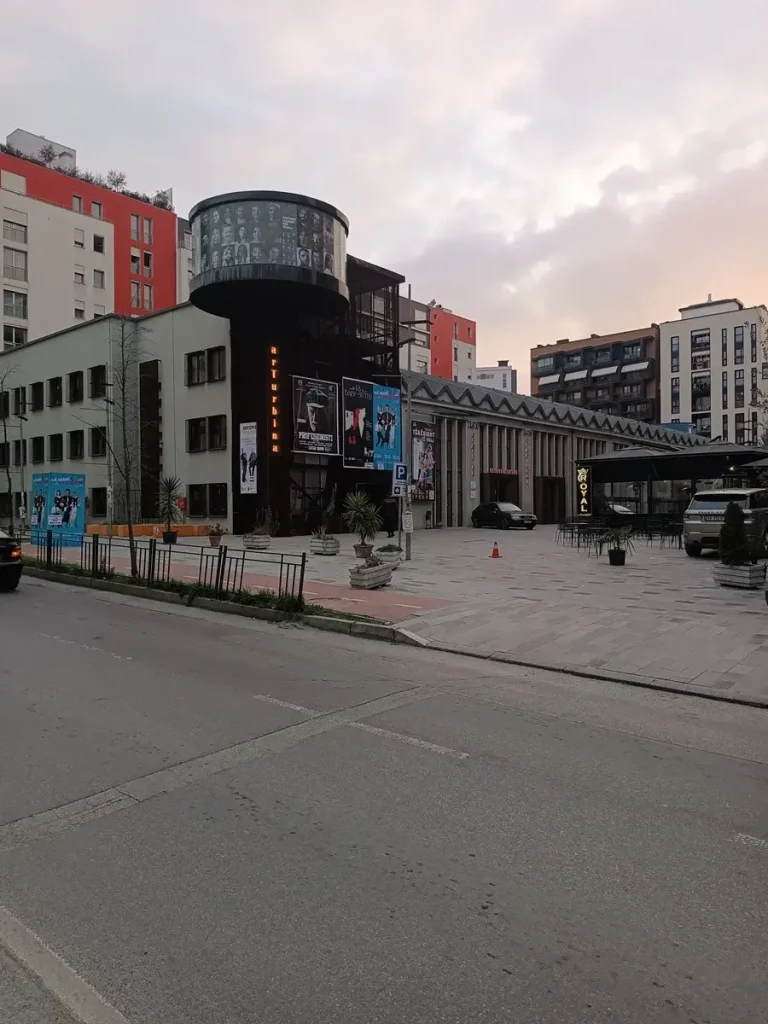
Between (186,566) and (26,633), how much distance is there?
822 cm

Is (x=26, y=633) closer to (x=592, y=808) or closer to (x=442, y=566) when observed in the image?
(x=592, y=808)

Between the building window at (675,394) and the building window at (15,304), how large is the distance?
269 feet

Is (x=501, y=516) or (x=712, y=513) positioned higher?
(x=712, y=513)

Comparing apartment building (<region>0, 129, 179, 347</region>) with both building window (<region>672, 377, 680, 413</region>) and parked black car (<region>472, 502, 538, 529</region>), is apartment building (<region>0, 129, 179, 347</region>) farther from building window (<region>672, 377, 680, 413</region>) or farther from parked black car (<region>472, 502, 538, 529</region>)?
building window (<region>672, 377, 680, 413</region>)

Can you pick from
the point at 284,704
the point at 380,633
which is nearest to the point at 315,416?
the point at 380,633

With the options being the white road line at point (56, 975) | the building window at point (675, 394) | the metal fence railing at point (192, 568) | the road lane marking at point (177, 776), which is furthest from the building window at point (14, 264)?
the building window at point (675, 394)

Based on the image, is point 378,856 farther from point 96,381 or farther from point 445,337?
point 445,337

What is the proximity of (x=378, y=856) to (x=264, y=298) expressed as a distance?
1096 inches

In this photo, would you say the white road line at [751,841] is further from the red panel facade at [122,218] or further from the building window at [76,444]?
the red panel facade at [122,218]

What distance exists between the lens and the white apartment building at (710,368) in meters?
92.2

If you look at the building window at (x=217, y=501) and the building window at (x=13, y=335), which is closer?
the building window at (x=217, y=501)

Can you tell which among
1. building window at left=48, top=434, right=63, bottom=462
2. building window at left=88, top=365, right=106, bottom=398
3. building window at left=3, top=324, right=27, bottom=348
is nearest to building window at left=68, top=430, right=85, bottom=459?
building window at left=48, top=434, right=63, bottom=462

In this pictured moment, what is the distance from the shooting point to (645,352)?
102000 mm

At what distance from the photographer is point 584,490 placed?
3253 centimetres
